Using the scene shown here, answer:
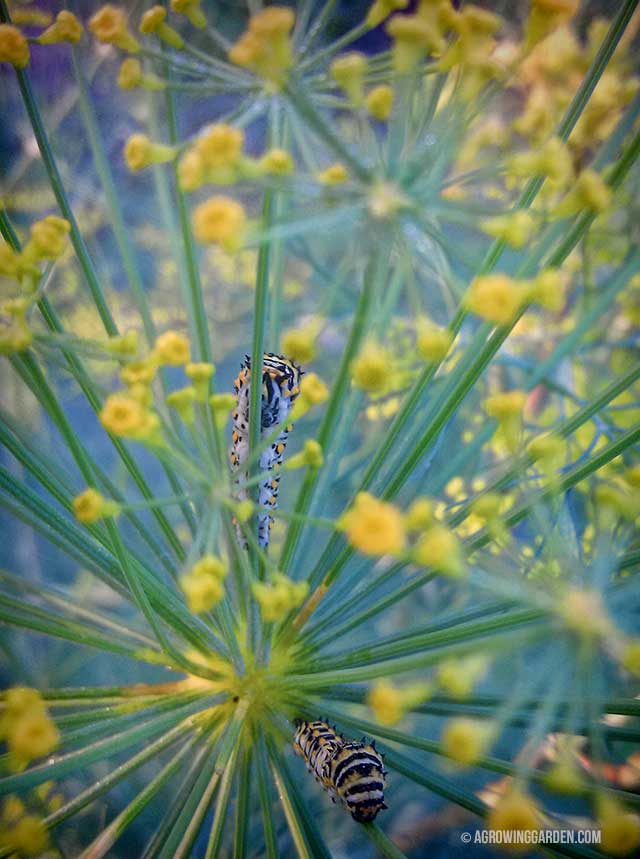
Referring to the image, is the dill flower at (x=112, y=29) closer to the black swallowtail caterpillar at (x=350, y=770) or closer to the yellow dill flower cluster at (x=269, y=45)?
the yellow dill flower cluster at (x=269, y=45)

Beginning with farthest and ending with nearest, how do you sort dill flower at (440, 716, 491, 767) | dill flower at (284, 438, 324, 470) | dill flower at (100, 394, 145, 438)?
dill flower at (284, 438, 324, 470), dill flower at (100, 394, 145, 438), dill flower at (440, 716, 491, 767)

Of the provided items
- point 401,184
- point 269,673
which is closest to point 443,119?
point 401,184

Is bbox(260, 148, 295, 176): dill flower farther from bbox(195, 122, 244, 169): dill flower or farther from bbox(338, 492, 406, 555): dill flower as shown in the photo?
bbox(338, 492, 406, 555): dill flower

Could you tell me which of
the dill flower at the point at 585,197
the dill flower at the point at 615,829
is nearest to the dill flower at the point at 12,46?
the dill flower at the point at 585,197

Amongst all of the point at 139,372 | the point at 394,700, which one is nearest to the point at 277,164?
the point at 139,372

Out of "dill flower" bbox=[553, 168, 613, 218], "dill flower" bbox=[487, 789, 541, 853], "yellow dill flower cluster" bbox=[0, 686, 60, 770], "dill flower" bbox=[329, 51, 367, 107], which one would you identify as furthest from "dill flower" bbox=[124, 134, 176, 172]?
"dill flower" bbox=[487, 789, 541, 853]

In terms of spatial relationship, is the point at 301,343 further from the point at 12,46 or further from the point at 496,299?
the point at 12,46
